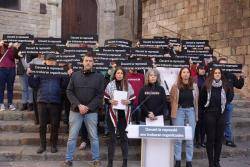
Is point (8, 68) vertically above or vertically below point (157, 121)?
above

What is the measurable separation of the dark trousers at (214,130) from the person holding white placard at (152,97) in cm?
84

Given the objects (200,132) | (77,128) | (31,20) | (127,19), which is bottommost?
(200,132)

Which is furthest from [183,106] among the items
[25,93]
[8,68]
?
[8,68]

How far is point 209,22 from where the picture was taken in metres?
15.4

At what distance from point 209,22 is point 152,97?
8.38 m

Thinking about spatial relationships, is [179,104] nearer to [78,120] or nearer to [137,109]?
[137,109]

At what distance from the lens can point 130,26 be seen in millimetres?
21453

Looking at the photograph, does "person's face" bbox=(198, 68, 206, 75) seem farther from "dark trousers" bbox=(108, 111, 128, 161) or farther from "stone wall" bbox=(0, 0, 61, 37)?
"stone wall" bbox=(0, 0, 61, 37)

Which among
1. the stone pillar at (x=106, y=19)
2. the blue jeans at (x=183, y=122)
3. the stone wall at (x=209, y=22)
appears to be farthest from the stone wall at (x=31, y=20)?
the blue jeans at (x=183, y=122)

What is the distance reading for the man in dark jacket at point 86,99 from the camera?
301 inches

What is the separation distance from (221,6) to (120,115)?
8261mm

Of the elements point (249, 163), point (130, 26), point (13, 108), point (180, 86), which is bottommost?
point (249, 163)

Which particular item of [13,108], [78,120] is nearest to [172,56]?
[78,120]

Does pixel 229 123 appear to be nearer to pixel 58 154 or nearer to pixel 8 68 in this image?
pixel 58 154
